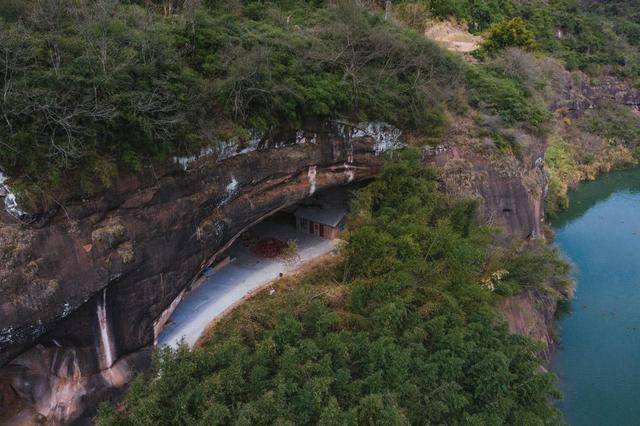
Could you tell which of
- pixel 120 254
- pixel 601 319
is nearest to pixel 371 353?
pixel 120 254

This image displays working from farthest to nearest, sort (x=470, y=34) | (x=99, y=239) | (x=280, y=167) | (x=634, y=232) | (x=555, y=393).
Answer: (x=470, y=34), (x=634, y=232), (x=280, y=167), (x=555, y=393), (x=99, y=239)

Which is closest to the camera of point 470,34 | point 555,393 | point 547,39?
point 555,393

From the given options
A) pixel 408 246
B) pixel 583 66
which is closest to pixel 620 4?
pixel 583 66

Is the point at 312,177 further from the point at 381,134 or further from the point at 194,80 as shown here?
the point at 194,80

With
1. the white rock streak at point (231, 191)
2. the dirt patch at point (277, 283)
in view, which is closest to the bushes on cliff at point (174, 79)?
the white rock streak at point (231, 191)

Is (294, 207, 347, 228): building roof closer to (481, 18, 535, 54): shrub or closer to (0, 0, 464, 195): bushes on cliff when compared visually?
(0, 0, 464, 195): bushes on cliff

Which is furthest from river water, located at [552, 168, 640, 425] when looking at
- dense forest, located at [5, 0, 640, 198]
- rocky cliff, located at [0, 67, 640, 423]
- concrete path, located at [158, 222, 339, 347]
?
concrete path, located at [158, 222, 339, 347]

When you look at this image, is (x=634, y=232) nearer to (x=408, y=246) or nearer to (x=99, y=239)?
(x=408, y=246)

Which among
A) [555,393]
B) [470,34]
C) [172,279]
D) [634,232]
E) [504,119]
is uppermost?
[470,34]
